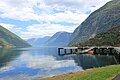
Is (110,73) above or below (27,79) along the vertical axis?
above

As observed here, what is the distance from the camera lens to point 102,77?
37.1 metres

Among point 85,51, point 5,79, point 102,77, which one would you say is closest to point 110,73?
point 102,77

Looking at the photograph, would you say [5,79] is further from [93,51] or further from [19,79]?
[93,51]

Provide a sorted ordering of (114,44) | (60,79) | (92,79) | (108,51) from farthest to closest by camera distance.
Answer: (114,44), (108,51), (60,79), (92,79)

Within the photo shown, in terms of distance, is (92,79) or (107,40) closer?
(92,79)

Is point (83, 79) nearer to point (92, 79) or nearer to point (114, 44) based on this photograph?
point (92, 79)

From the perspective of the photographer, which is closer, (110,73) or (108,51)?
(110,73)

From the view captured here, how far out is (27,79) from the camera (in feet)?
213

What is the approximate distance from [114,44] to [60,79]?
144m

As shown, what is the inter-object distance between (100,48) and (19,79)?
113337 millimetres

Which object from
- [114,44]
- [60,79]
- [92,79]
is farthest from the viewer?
[114,44]

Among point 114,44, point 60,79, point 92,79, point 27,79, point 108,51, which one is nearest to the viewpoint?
point 92,79

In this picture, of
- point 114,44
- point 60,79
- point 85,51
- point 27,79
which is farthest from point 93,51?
point 60,79

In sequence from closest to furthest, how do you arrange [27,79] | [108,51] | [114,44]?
1. [27,79]
2. [108,51]
3. [114,44]
